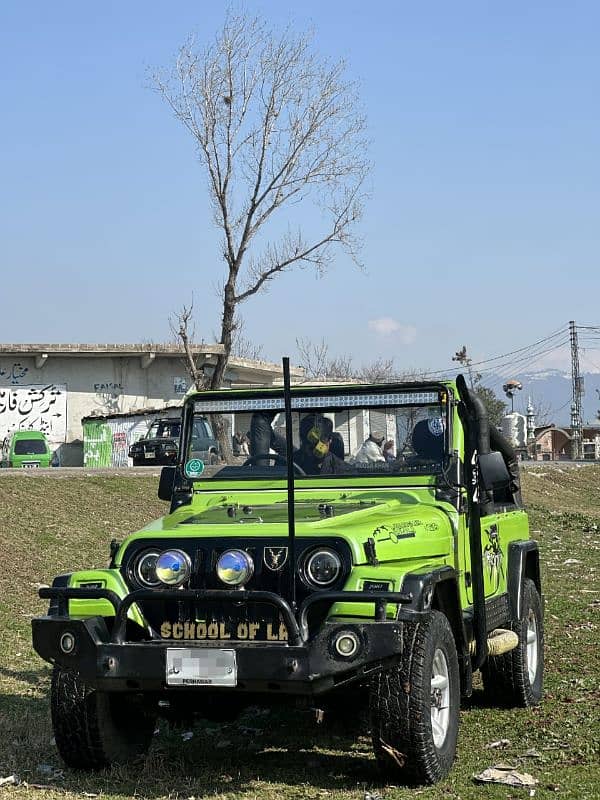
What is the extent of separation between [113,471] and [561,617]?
15.4 metres

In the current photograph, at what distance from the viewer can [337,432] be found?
720 centimetres

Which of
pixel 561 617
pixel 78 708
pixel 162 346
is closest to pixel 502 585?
pixel 78 708

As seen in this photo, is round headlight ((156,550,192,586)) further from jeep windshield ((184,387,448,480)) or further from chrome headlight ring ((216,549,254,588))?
jeep windshield ((184,387,448,480))

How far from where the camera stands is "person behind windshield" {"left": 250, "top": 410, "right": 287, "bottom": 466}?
7305 mm

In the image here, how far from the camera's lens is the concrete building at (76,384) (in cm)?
4447

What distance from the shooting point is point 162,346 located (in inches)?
1752

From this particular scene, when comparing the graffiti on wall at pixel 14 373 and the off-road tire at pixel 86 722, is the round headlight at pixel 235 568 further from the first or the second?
the graffiti on wall at pixel 14 373

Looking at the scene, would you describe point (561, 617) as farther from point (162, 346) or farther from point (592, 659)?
point (162, 346)

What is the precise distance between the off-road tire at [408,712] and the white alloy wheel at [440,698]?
109mm

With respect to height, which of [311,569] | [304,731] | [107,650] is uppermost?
[311,569]

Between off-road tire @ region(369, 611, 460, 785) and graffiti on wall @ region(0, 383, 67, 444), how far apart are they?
40.1 metres

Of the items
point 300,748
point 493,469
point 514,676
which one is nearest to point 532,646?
point 514,676

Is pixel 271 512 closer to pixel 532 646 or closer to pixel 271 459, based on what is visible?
pixel 271 459

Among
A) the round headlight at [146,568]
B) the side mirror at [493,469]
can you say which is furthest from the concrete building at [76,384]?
the round headlight at [146,568]
